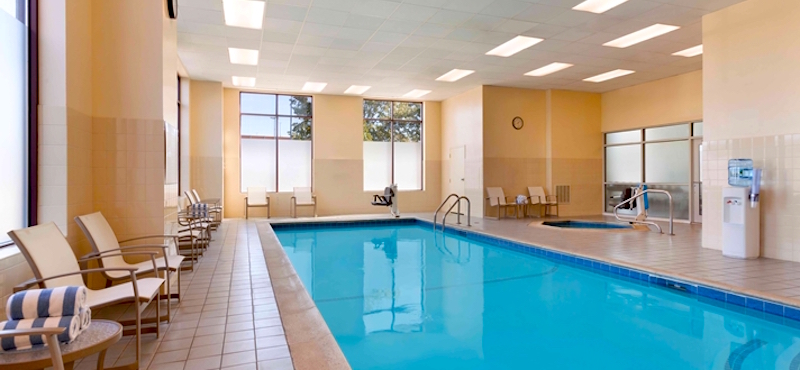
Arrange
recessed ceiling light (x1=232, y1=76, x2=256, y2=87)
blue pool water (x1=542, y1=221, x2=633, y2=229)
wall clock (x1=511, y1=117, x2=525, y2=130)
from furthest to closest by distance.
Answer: wall clock (x1=511, y1=117, x2=525, y2=130) → recessed ceiling light (x1=232, y1=76, x2=256, y2=87) → blue pool water (x1=542, y1=221, x2=633, y2=229)

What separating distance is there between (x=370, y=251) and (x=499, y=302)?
2.88 metres

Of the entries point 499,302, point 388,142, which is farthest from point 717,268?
point 388,142

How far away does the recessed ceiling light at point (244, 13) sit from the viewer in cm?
507

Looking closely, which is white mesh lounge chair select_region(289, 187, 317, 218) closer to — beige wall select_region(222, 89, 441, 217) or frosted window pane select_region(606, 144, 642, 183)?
beige wall select_region(222, 89, 441, 217)

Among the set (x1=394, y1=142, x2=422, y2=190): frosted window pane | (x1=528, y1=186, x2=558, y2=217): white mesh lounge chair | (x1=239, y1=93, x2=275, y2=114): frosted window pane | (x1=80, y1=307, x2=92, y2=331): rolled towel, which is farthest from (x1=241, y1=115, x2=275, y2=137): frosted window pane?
(x1=80, y1=307, x2=92, y2=331): rolled towel

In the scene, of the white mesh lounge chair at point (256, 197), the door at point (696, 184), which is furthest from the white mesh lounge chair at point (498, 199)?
the white mesh lounge chair at point (256, 197)

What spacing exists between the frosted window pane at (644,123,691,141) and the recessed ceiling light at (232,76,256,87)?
8374mm

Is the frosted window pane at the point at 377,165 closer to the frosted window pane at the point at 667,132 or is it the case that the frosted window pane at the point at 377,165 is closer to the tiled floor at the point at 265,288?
the tiled floor at the point at 265,288

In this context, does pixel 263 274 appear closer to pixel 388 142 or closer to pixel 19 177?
pixel 19 177

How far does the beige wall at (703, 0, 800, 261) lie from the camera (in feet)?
15.0

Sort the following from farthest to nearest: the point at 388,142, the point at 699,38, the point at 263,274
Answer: the point at 388,142
the point at 699,38
the point at 263,274

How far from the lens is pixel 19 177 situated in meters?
2.54

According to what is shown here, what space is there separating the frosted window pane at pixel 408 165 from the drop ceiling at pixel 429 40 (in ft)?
7.83

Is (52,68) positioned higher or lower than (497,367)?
higher
